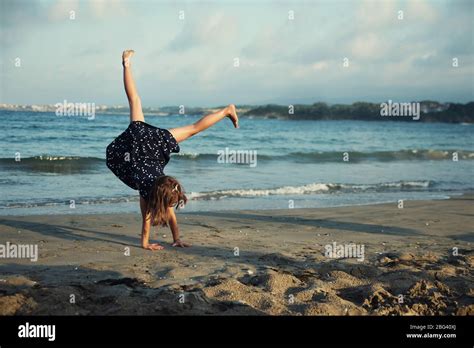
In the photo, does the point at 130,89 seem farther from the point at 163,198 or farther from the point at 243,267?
the point at 243,267

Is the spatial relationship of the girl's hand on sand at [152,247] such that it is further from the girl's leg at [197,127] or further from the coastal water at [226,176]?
the coastal water at [226,176]

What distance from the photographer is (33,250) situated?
7.11 meters

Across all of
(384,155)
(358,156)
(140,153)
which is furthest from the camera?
(384,155)

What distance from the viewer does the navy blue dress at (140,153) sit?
7211 millimetres

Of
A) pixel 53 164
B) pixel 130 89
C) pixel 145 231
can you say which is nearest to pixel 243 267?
pixel 145 231

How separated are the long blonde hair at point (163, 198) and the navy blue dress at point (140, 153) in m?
0.28

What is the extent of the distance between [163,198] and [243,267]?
125 centimetres

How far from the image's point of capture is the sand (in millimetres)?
4926

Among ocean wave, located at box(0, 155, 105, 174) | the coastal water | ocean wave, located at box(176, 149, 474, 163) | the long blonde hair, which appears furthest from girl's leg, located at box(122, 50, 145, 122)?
ocean wave, located at box(176, 149, 474, 163)

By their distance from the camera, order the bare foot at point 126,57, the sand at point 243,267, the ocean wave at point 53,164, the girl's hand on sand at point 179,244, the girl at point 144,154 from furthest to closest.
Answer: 1. the ocean wave at point 53,164
2. the girl's hand on sand at point 179,244
3. the bare foot at point 126,57
4. the girl at point 144,154
5. the sand at point 243,267

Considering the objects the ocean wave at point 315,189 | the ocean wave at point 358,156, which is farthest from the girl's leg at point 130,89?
the ocean wave at point 358,156

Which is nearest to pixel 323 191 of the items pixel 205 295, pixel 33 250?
pixel 33 250

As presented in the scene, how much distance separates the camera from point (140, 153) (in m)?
7.28

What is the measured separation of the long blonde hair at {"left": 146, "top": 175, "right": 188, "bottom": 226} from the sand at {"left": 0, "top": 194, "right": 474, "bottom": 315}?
0.47 meters
